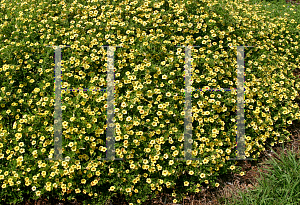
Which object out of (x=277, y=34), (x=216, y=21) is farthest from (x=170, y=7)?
(x=277, y=34)

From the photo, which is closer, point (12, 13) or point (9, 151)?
point (9, 151)

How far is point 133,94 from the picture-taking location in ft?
13.8

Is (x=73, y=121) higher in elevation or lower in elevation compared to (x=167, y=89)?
lower

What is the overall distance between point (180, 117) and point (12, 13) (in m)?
4.17

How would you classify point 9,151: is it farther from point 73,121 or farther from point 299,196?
point 299,196

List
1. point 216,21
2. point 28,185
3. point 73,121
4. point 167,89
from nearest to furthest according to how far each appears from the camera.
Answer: point 28,185 < point 73,121 < point 167,89 < point 216,21

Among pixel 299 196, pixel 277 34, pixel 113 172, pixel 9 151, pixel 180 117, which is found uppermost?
pixel 277 34

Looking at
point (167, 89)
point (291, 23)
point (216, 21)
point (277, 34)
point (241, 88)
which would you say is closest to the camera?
point (167, 89)

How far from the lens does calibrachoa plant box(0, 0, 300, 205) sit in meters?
3.78

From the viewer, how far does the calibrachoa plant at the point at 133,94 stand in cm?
378

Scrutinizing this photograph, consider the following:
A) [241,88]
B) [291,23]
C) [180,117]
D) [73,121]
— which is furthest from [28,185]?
[291,23]

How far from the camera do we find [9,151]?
3725 millimetres

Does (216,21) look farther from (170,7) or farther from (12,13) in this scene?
(12,13)

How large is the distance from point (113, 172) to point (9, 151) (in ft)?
4.89
